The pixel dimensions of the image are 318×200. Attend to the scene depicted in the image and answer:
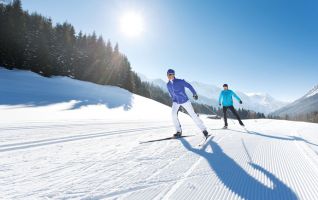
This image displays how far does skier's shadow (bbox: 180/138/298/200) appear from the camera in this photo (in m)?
2.73

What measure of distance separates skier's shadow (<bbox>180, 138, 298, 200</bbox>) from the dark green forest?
2915 centimetres

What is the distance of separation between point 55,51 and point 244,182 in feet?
163

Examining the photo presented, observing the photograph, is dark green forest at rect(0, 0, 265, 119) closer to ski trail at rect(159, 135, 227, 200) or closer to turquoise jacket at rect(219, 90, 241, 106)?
turquoise jacket at rect(219, 90, 241, 106)

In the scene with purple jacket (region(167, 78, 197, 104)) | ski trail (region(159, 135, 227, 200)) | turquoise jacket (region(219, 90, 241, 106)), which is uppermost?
turquoise jacket (region(219, 90, 241, 106))

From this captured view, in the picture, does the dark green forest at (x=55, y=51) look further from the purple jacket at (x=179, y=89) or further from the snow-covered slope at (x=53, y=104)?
the purple jacket at (x=179, y=89)

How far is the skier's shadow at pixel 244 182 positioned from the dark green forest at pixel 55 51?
29.2 meters

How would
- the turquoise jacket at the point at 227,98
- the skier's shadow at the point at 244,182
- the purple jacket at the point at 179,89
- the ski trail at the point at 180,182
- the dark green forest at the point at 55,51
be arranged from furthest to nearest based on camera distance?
the dark green forest at the point at 55,51 → the turquoise jacket at the point at 227,98 → the purple jacket at the point at 179,89 → the skier's shadow at the point at 244,182 → the ski trail at the point at 180,182

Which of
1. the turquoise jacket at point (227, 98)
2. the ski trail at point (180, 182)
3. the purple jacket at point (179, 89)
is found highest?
the turquoise jacket at point (227, 98)

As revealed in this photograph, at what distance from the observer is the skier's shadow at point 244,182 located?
2727mm

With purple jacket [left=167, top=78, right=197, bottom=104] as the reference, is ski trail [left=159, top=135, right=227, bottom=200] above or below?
below

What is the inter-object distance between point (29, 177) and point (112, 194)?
1.19 metres

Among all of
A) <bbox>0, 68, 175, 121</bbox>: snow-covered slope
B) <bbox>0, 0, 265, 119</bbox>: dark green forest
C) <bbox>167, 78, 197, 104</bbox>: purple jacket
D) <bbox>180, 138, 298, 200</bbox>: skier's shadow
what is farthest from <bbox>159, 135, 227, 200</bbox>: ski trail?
<bbox>0, 0, 265, 119</bbox>: dark green forest

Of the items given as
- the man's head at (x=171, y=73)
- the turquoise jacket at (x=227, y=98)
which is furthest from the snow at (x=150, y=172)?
the turquoise jacket at (x=227, y=98)

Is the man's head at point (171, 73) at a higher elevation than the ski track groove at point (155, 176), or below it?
higher
